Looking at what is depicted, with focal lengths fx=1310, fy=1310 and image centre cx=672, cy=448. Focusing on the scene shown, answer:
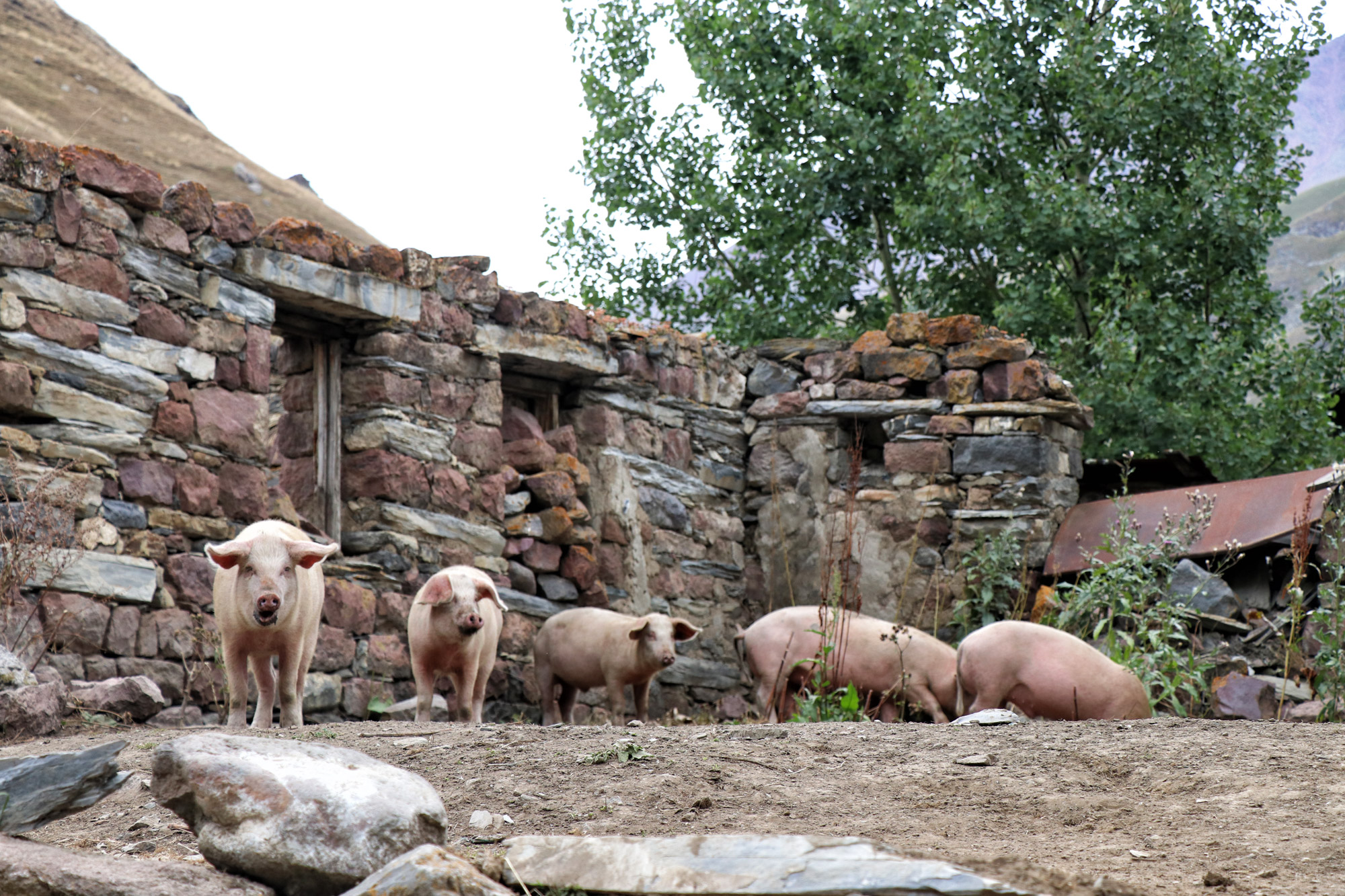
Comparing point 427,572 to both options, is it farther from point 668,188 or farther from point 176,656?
point 668,188

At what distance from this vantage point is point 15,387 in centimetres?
579

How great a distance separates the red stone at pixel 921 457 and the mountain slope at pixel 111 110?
2780cm

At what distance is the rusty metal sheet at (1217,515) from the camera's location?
791cm

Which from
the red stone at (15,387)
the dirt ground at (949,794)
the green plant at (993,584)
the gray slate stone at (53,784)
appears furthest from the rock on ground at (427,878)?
the green plant at (993,584)

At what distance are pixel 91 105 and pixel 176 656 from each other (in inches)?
1413

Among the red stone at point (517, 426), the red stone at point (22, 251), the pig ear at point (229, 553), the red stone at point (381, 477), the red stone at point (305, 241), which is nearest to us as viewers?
the pig ear at point (229, 553)

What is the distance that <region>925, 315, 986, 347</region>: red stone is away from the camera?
9.25 meters

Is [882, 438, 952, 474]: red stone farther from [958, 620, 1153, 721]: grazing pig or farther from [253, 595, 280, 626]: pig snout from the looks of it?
[253, 595, 280, 626]: pig snout

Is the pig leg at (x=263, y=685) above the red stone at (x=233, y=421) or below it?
below

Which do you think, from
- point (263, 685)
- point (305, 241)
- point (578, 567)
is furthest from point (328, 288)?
point (263, 685)

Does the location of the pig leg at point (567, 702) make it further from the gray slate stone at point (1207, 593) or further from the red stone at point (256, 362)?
A: the gray slate stone at point (1207, 593)

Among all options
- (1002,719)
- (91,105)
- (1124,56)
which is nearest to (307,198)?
(91,105)

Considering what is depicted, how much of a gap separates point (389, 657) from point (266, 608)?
2073mm

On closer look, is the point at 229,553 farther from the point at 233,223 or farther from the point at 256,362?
the point at 233,223
